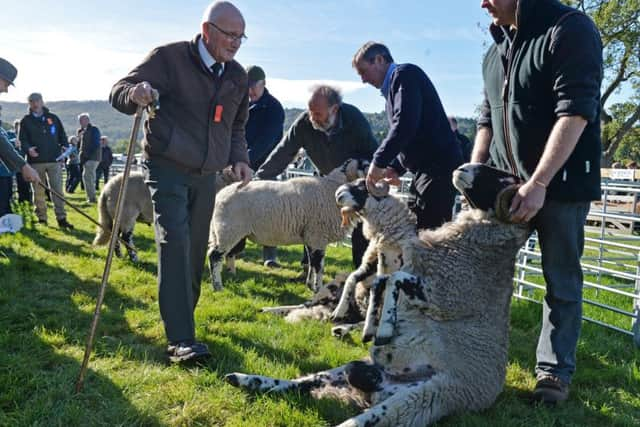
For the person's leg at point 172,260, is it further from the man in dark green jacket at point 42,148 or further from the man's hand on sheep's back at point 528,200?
the man in dark green jacket at point 42,148

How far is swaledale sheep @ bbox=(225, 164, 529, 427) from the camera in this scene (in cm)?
269

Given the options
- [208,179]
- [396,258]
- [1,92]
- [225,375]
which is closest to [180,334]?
[225,375]

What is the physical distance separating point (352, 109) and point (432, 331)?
3411mm

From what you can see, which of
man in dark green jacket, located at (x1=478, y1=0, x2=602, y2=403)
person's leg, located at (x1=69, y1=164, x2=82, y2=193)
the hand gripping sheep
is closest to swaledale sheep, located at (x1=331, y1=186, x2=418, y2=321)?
man in dark green jacket, located at (x1=478, y1=0, x2=602, y2=403)

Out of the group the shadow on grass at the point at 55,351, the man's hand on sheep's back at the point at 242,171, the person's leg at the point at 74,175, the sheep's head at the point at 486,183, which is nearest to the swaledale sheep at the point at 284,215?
the shadow on grass at the point at 55,351

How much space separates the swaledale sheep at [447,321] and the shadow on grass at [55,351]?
0.82 metres

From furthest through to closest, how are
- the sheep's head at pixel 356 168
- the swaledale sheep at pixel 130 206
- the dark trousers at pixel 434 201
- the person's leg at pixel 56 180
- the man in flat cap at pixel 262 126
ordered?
the person's leg at pixel 56 180
the man in flat cap at pixel 262 126
the swaledale sheep at pixel 130 206
the sheep's head at pixel 356 168
the dark trousers at pixel 434 201

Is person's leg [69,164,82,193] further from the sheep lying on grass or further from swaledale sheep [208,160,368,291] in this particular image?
the sheep lying on grass

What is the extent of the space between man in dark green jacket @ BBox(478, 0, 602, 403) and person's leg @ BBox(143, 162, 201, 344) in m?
2.25

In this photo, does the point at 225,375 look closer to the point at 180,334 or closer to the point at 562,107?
the point at 180,334

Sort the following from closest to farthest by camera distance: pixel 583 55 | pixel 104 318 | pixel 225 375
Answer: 1. pixel 583 55
2. pixel 225 375
3. pixel 104 318

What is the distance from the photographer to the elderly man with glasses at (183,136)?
11.2ft

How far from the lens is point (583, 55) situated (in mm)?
2695

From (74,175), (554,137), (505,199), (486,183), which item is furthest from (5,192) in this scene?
(74,175)
